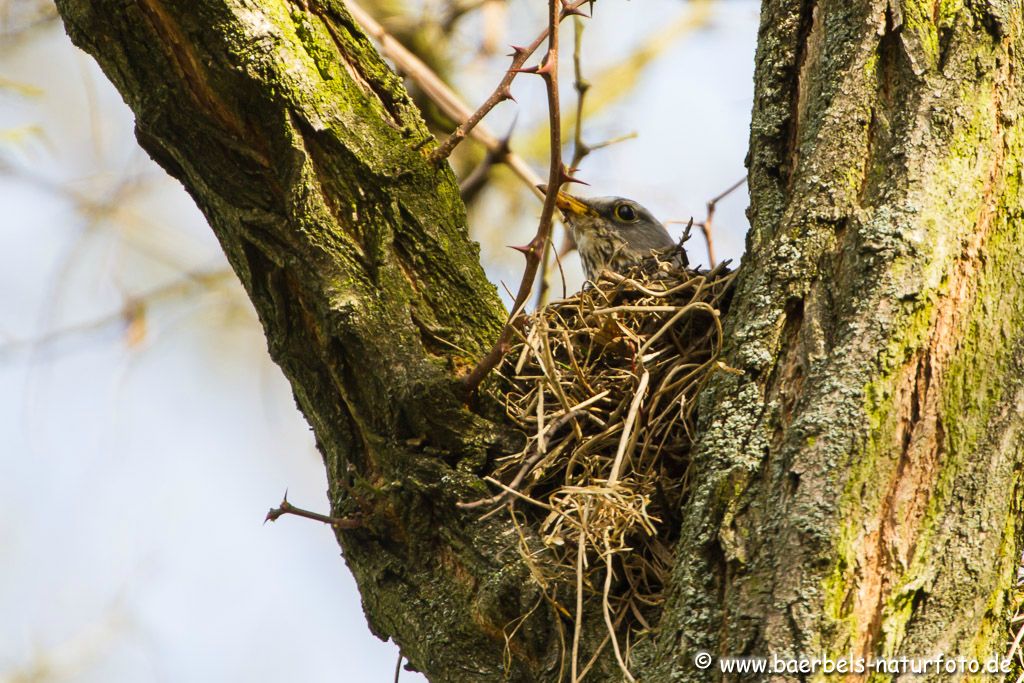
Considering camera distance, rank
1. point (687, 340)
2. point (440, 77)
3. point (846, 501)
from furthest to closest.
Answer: point (440, 77) < point (687, 340) < point (846, 501)

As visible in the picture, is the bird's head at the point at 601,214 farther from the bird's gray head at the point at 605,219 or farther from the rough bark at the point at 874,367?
the rough bark at the point at 874,367

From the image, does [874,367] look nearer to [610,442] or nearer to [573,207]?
[610,442]

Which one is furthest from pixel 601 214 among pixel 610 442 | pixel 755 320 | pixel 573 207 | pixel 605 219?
pixel 755 320

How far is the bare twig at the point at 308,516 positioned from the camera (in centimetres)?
241

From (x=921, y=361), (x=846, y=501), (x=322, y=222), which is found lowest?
(x=846, y=501)

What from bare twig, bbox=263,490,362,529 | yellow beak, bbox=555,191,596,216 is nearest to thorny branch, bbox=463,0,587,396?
bare twig, bbox=263,490,362,529

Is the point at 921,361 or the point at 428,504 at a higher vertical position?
the point at 921,361

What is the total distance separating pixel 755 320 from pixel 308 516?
1.15 m

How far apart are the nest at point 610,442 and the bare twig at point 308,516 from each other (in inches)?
14.6

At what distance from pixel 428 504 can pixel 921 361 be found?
3.92 feet

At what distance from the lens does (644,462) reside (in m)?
2.58

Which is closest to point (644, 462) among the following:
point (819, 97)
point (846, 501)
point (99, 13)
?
point (846, 501)

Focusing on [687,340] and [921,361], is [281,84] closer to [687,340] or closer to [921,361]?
[687,340]

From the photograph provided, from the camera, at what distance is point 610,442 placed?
8.81ft
